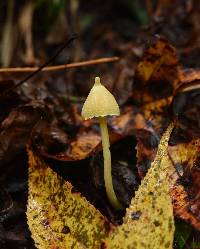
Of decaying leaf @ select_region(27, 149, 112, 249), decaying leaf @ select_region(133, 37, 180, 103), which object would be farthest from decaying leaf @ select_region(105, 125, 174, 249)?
decaying leaf @ select_region(133, 37, 180, 103)

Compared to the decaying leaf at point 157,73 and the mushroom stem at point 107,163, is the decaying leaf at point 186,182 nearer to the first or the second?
the mushroom stem at point 107,163

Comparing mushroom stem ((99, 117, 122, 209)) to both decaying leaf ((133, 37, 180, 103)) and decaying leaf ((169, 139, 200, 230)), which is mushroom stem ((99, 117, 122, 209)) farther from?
decaying leaf ((133, 37, 180, 103))

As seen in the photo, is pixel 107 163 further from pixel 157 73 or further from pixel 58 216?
pixel 157 73

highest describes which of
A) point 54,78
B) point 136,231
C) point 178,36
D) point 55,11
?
point 55,11

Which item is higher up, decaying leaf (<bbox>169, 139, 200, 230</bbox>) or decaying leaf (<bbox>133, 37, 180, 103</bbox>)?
decaying leaf (<bbox>133, 37, 180, 103</bbox>)

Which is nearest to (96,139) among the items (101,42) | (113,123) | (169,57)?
(113,123)

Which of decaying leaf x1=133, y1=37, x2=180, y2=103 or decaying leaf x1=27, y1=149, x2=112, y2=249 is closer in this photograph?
decaying leaf x1=27, y1=149, x2=112, y2=249

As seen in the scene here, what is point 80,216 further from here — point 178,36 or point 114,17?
point 114,17
